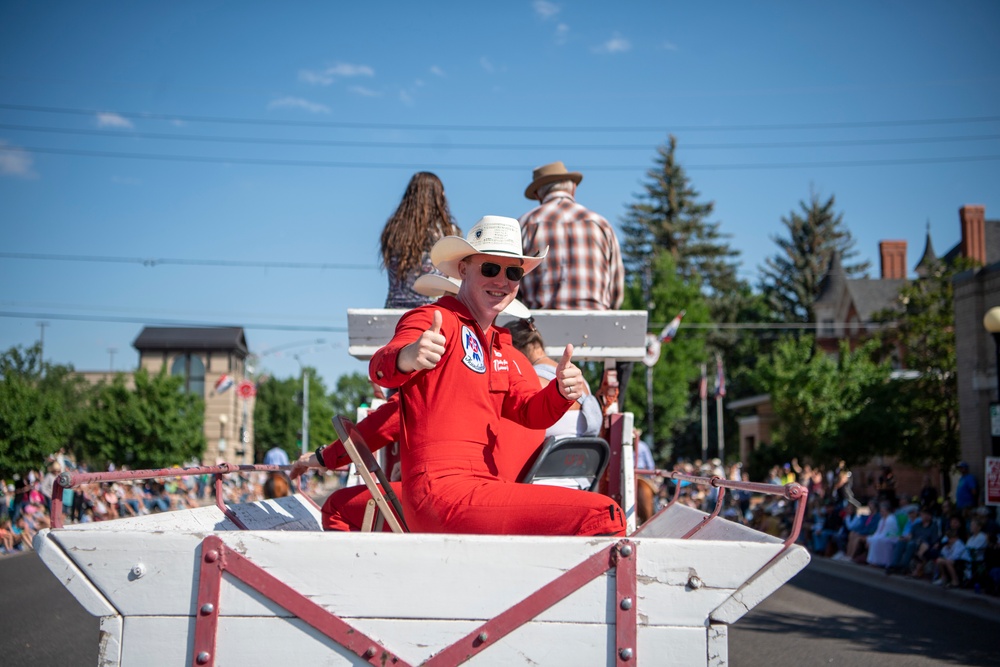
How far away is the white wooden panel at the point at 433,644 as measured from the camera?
99.5 inches

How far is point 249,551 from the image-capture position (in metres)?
2.55

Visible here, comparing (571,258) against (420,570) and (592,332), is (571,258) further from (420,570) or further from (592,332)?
(420,570)

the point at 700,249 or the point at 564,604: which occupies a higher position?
the point at 700,249

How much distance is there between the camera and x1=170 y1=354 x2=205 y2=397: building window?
279 feet

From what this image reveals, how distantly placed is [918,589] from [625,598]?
13462mm

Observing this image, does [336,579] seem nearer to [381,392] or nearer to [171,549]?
[171,549]

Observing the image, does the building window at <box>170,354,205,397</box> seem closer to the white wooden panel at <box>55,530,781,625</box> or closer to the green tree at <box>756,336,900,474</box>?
the green tree at <box>756,336,900,474</box>

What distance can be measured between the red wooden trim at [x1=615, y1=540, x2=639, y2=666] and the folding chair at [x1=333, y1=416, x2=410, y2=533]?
828 millimetres

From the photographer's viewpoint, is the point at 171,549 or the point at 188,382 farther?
the point at 188,382

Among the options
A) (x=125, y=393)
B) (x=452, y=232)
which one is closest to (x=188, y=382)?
(x=125, y=393)

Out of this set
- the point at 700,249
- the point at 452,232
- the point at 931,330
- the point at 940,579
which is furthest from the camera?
the point at 700,249

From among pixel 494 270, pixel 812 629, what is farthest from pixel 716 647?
pixel 812 629

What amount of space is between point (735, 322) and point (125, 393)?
41846mm

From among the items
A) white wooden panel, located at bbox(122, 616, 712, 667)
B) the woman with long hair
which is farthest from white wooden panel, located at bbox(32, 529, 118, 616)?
the woman with long hair
